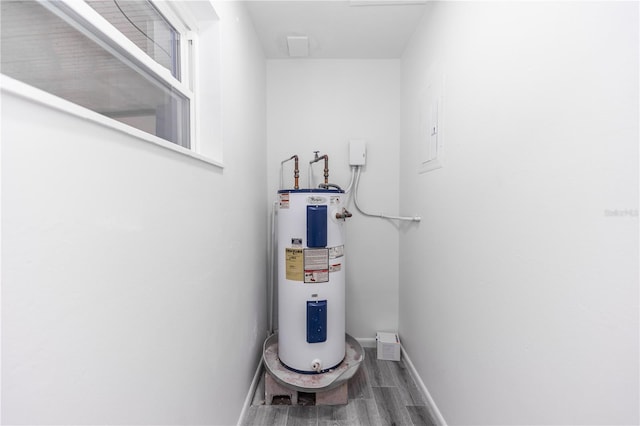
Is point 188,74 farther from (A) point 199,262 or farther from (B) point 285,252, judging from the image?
(B) point 285,252

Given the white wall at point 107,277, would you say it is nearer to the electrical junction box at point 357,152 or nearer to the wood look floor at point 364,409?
the wood look floor at point 364,409

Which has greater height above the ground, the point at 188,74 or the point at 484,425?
the point at 188,74

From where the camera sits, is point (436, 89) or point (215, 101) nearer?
point (215, 101)

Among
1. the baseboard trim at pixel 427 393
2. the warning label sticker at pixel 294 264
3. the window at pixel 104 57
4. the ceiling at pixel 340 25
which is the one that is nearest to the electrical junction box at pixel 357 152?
the ceiling at pixel 340 25

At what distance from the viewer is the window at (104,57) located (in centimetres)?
50

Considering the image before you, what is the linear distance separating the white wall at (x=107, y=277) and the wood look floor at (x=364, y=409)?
40 cm

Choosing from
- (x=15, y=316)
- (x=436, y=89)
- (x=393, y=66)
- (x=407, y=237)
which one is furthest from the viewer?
(x=393, y=66)

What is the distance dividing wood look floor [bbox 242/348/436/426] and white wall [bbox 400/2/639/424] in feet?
0.87

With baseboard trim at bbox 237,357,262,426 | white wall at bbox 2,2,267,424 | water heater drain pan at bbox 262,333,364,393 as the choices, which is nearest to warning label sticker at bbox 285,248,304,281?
white wall at bbox 2,2,267,424

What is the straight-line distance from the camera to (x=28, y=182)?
406mm

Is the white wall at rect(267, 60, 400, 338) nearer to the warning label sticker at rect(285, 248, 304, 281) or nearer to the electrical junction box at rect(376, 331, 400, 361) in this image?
the electrical junction box at rect(376, 331, 400, 361)

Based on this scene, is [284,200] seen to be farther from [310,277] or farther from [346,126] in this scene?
[346,126]

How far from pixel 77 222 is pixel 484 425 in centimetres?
146

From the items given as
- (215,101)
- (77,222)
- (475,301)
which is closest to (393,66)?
(215,101)
